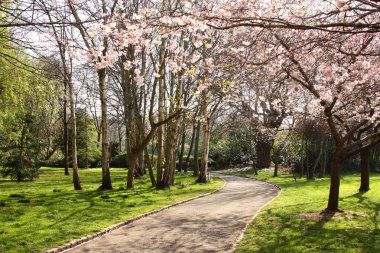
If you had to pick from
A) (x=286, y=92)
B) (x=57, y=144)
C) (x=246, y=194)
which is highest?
(x=286, y=92)

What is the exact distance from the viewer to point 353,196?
17.8 metres

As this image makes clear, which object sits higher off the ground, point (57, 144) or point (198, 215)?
point (57, 144)

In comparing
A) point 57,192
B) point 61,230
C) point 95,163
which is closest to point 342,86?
point 61,230

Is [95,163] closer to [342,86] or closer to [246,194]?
[246,194]

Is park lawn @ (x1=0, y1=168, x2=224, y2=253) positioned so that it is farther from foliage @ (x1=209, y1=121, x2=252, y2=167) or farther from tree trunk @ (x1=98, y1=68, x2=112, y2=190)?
foliage @ (x1=209, y1=121, x2=252, y2=167)

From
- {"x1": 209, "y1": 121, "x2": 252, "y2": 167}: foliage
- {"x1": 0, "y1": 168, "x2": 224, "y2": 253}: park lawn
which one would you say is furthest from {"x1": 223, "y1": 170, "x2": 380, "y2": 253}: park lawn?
{"x1": 209, "y1": 121, "x2": 252, "y2": 167}: foliage

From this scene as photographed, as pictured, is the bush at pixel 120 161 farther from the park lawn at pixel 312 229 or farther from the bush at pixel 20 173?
the park lawn at pixel 312 229

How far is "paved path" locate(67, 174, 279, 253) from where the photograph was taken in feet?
27.8

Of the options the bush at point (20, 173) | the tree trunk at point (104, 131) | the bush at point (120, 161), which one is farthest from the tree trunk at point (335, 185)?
the bush at point (120, 161)

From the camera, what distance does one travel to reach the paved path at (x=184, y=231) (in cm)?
848

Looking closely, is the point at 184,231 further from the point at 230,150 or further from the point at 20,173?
the point at 230,150

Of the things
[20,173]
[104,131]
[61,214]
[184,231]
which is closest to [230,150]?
[20,173]

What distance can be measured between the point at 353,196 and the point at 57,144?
29.2 metres

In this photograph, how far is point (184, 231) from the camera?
10227 mm
